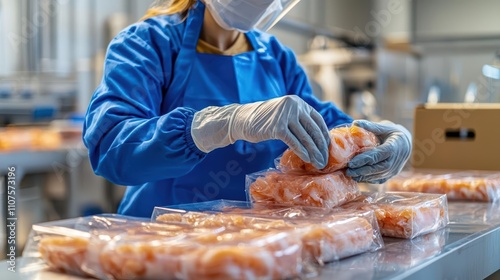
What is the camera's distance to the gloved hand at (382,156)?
139 cm

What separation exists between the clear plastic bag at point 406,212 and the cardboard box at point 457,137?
0.95 metres

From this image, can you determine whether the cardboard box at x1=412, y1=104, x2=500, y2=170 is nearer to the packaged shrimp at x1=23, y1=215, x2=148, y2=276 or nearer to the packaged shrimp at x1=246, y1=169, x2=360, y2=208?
the packaged shrimp at x1=246, y1=169, x2=360, y2=208

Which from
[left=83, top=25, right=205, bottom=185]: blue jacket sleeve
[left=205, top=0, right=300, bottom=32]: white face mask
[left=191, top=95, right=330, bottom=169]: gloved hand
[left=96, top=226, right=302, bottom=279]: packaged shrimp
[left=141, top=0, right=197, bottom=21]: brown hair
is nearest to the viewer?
[left=96, top=226, right=302, bottom=279]: packaged shrimp

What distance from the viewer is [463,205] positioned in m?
1.83

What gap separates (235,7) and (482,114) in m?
1.18

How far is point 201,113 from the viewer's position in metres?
1.33

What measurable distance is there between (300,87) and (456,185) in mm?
577

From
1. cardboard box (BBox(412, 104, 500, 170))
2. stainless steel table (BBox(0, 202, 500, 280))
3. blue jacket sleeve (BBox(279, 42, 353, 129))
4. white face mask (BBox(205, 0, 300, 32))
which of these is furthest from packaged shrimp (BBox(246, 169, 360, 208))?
cardboard box (BBox(412, 104, 500, 170))

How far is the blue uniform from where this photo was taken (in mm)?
1354

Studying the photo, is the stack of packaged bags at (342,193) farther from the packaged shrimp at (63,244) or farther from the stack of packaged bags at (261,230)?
the packaged shrimp at (63,244)

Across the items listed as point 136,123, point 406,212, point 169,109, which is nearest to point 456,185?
point 406,212

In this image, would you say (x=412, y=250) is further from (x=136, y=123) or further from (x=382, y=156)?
(x=136, y=123)

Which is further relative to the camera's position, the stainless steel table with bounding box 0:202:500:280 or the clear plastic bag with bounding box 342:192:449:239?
the clear plastic bag with bounding box 342:192:449:239

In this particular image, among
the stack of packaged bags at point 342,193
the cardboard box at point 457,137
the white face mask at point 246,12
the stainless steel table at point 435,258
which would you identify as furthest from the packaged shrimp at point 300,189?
the cardboard box at point 457,137
